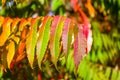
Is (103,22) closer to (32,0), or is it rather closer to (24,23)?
(32,0)

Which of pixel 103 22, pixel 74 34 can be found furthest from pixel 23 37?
pixel 103 22

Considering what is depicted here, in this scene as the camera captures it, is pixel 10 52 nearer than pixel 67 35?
No

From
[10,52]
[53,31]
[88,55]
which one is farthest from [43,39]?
[88,55]

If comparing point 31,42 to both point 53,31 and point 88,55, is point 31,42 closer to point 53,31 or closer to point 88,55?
point 53,31

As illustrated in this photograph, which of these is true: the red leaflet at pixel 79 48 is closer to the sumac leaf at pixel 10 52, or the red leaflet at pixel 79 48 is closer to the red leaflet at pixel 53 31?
the red leaflet at pixel 53 31

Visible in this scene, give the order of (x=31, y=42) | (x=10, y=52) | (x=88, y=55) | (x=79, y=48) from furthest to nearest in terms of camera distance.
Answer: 1. (x=88, y=55)
2. (x=10, y=52)
3. (x=31, y=42)
4. (x=79, y=48)

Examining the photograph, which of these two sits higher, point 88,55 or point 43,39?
point 43,39
